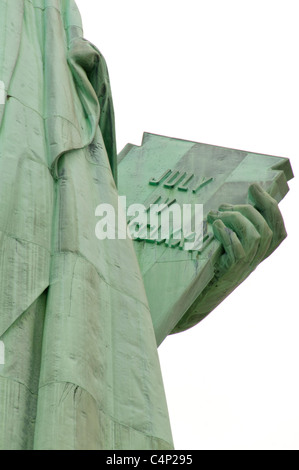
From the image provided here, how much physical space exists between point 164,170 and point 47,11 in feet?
4.49

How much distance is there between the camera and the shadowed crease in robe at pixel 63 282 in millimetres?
7125

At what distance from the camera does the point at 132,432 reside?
291 inches

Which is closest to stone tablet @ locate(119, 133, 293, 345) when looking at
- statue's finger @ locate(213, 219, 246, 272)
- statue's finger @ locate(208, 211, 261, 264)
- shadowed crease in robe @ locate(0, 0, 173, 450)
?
statue's finger @ locate(213, 219, 246, 272)

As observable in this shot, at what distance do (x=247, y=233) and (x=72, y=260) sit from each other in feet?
6.31

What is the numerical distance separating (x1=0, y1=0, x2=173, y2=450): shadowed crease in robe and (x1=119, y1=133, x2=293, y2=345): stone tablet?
61 centimetres

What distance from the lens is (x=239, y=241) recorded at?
9.48m

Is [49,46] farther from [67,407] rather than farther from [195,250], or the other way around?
[67,407]

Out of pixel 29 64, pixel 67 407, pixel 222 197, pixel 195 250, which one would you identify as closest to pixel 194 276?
pixel 195 250

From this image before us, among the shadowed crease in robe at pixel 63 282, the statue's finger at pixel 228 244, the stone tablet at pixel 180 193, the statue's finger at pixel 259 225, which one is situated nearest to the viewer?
the shadowed crease in robe at pixel 63 282

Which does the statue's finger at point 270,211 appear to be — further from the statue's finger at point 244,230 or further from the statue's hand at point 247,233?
the statue's finger at point 244,230

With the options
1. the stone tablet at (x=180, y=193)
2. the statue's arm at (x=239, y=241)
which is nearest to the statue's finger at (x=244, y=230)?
the statue's arm at (x=239, y=241)

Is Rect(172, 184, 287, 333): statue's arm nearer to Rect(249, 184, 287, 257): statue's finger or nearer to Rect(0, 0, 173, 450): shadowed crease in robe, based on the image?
Rect(249, 184, 287, 257): statue's finger

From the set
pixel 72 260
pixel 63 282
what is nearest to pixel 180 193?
pixel 72 260

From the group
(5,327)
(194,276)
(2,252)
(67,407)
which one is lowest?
(67,407)
